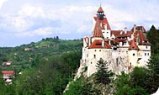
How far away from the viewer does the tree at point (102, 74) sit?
98000 millimetres

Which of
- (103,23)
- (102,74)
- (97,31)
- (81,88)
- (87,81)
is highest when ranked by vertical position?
(103,23)

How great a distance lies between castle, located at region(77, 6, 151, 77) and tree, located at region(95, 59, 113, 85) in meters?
1.54

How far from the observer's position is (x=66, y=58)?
126 m

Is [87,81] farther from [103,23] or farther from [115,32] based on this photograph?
[103,23]

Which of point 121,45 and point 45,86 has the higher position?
point 121,45

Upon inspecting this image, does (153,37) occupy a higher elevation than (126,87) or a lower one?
higher

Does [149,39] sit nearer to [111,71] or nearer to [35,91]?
[111,71]

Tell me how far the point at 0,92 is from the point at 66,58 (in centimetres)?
1808

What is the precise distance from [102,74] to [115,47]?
6017 millimetres

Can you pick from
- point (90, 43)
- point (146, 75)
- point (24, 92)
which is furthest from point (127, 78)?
point (24, 92)

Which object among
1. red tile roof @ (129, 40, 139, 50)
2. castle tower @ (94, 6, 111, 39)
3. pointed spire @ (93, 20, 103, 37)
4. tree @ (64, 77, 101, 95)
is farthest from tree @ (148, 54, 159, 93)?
castle tower @ (94, 6, 111, 39)

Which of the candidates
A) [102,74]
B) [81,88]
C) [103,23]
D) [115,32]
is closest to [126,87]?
[102,74]

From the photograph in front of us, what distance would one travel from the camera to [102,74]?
98062mm

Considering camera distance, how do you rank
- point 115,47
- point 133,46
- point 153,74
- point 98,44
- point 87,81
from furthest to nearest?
1. point 87,81
2. point 98,44
3. point 115,47
4. point 133,46
5. point 153,74
